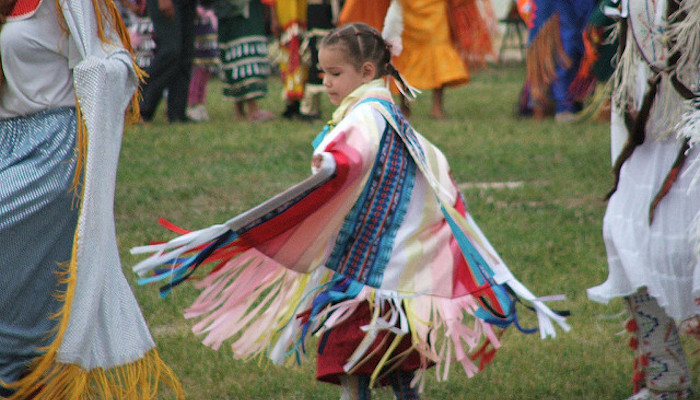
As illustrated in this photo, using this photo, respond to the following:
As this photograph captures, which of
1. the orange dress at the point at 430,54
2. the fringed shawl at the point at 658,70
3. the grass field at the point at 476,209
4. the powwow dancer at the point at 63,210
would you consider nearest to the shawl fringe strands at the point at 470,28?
the orange dress at the point at 430,54

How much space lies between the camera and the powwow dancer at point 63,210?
3.12 metres

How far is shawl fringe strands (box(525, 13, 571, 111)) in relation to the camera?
367 inches

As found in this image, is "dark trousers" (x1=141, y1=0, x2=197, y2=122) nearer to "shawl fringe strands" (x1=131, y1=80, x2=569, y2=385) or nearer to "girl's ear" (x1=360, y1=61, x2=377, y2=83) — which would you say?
"girl's ear" (x1=360, y1=61, x2=377, y2=83)

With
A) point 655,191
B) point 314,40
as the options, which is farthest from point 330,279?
point 314,40

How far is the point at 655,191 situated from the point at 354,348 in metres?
1.18

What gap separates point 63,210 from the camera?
3217 millimetres

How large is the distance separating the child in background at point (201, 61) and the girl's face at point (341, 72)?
6.44 metres

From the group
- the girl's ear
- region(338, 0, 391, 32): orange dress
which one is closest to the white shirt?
the girl's ear

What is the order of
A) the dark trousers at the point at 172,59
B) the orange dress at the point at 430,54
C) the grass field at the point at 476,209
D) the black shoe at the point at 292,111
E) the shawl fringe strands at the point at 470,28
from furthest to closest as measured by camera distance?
the black shoe at the point at 292,111 → the shawl fringe strands at the point at 470,28 → the orange dress at the point at 430,54 → the dark trousers at the point at 172,59 → the grass field at the point at 476,209

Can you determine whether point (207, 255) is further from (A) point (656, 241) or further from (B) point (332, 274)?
(A) point (656, 241)

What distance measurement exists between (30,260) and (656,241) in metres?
2.05

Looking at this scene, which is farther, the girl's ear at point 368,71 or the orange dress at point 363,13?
the orange dress at point 363,13

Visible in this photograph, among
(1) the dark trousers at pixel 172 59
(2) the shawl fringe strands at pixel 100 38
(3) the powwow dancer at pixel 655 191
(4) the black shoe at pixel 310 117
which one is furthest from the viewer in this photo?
(4) the black shoe at pixel 310 117

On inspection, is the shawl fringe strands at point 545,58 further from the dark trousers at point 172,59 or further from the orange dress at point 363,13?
the dark trousers at point 172,59
